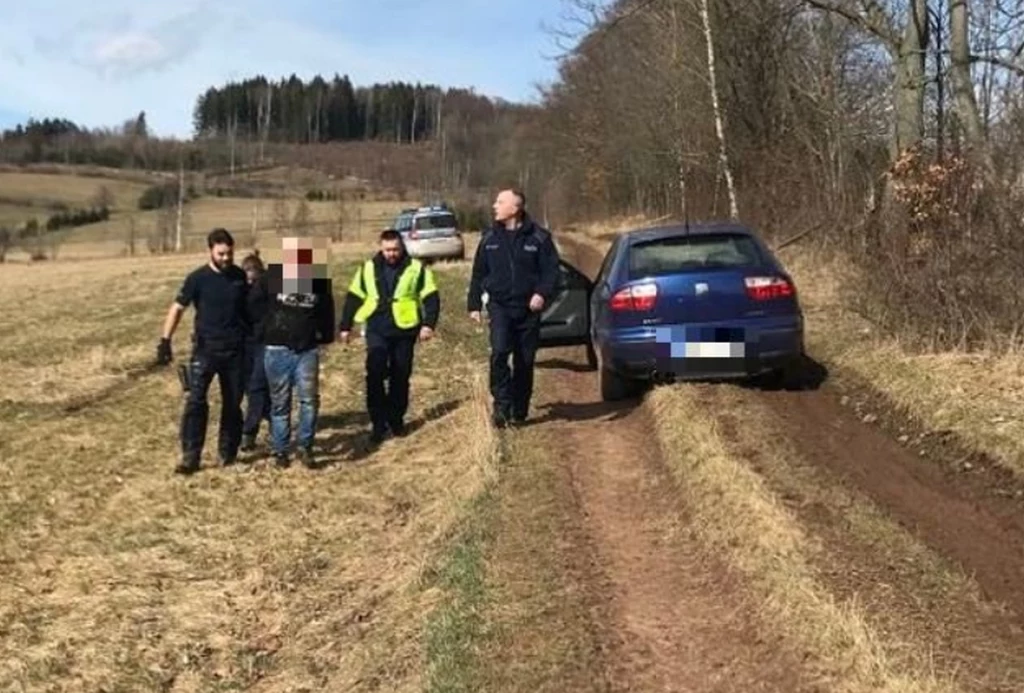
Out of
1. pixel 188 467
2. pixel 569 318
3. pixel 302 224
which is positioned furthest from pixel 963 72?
pixel 188 467

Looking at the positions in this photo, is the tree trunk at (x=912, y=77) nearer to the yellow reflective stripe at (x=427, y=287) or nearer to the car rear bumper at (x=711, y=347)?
the car rear bumper at (x=711, y=347)

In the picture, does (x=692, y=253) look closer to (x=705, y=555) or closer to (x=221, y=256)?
(x=221, y=256)

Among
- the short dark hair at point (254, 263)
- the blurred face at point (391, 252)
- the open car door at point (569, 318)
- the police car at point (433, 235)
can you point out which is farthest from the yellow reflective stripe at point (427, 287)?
the police car at point (433, 235)

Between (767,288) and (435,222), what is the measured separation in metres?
25.4

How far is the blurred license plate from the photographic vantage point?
1084 centimetres

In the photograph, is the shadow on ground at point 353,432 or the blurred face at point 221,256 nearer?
the blurred face at point 221,256

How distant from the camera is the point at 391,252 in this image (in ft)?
34.9

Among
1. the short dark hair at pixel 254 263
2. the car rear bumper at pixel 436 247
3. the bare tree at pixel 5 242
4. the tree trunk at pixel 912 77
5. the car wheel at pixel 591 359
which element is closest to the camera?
the short dark hair at pixel 254 263

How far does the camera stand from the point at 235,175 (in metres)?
128

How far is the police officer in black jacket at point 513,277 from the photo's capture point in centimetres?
1010

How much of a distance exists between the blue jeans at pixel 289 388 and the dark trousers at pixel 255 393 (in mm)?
706

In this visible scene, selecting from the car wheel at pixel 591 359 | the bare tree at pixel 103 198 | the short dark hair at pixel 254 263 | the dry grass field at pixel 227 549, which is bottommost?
the dry grass field at pixel 227 549

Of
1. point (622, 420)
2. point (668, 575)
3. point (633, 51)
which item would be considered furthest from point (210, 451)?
point (633, 51)

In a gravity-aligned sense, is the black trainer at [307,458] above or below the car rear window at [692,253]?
below
